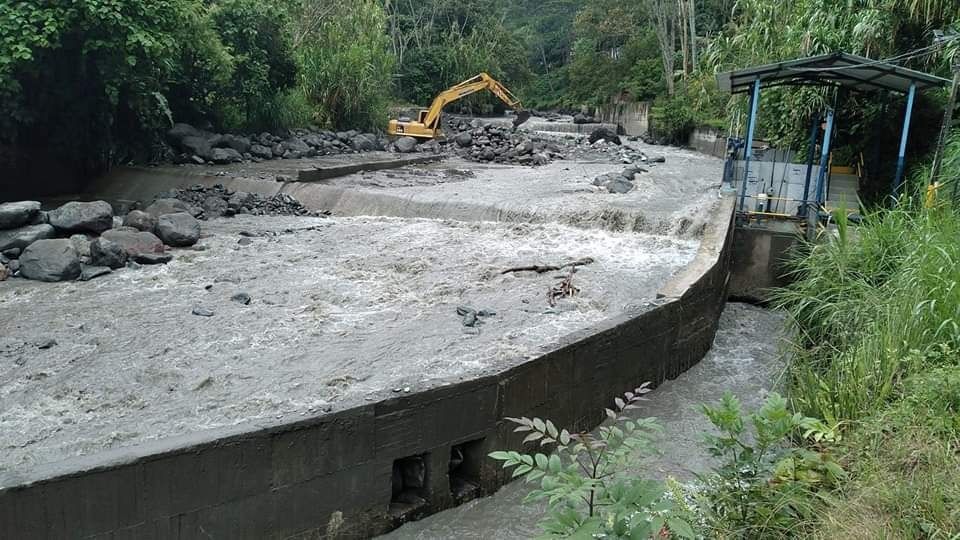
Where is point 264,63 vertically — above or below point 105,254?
above

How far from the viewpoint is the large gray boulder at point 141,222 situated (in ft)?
36.1

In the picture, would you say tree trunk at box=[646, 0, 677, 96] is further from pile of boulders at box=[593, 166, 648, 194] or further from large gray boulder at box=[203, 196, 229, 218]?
large gray boulder at box=[203, 196, 229, 218]

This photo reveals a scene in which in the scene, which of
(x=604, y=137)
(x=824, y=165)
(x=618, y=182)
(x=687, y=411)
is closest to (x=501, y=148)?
(x=604, y=137)

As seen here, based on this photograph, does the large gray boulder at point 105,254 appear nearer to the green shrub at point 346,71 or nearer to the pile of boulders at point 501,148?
the pile of boulders at point 501,148

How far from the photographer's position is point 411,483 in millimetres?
5254

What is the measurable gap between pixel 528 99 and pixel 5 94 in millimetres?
45726

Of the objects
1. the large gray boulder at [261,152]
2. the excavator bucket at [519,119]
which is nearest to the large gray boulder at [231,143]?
the large gray boulder at [261,152]

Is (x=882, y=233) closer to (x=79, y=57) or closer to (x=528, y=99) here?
(x=79, y=57)

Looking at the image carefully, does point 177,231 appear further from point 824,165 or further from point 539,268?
point 824,165

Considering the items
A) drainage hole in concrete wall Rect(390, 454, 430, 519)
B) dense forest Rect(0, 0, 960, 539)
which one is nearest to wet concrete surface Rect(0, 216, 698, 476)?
drainage hole in concrete wall Rect(390, 454, 430, 519)

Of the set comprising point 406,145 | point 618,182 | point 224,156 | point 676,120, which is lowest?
point 224,156

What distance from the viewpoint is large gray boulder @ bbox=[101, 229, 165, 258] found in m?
9.91

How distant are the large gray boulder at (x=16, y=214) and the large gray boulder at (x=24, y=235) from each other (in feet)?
0.27

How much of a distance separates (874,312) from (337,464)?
436 centimetres
